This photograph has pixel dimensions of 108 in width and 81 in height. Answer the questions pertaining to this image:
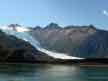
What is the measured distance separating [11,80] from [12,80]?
19 cm

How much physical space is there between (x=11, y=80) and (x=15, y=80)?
1.09 meters

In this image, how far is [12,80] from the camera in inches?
2472

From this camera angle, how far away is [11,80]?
6272 centimetres

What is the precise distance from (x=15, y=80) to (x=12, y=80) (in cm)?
94

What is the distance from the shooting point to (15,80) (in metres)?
63.6
